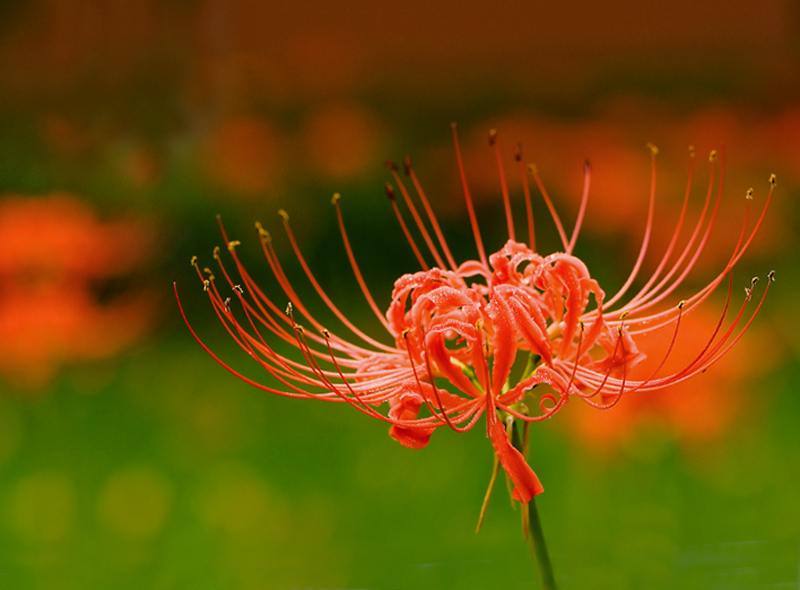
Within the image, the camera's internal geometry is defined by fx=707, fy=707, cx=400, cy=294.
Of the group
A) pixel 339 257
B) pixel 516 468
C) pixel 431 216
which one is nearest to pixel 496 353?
pixel 516 468

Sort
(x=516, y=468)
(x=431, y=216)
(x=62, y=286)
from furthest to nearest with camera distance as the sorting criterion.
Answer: (x=62, y=286) → (x=431, y=216) → (x=516, y=468)

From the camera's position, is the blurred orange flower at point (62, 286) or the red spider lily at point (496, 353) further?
the blurred orange flower at point (62, 286)

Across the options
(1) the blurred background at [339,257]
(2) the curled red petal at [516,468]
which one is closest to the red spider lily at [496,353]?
(2) the curled red petal at [516,468]

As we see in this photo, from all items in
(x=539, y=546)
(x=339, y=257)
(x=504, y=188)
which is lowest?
(x=539, y=546)

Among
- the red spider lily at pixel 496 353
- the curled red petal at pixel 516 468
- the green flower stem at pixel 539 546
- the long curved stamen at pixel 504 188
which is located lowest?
the green flower stem at pixel 539 546

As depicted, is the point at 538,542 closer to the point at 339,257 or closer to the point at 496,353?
the point at 496,353

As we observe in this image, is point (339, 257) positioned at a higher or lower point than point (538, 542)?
higher

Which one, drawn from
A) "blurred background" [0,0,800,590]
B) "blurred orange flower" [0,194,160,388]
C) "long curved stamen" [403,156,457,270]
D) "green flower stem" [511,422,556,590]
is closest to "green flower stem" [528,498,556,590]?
"green flower stem" [511,422,556,590]

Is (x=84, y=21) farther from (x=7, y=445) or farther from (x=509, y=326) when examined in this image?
(x=509, y=326)

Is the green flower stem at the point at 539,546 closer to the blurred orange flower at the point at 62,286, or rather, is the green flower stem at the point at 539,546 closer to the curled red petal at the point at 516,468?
the curled red petal at the point at 516,468
